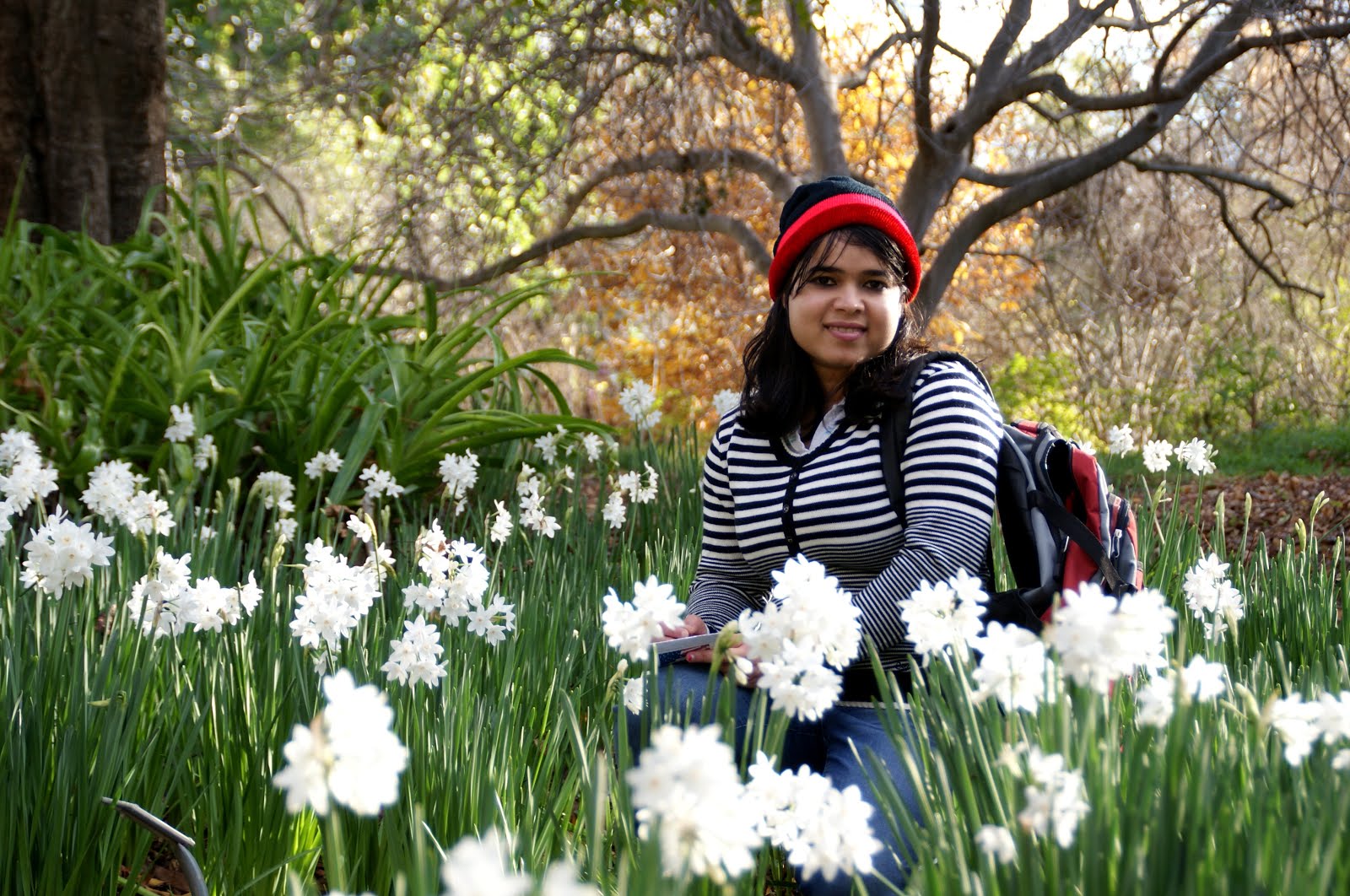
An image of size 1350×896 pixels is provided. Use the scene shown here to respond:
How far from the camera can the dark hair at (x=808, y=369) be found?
91.7 inches

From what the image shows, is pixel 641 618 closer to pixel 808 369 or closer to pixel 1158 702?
pixel 1158 702

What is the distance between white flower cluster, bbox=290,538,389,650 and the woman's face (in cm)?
101

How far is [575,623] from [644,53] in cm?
475

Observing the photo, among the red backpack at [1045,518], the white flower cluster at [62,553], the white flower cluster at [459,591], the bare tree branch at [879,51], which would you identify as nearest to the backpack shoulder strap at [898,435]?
the red backpack at [1045,518]

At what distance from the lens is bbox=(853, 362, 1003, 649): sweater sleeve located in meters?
2.06

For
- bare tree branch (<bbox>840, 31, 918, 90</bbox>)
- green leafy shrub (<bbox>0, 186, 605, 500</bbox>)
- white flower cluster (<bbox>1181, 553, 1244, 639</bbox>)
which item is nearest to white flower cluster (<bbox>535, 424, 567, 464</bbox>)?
green leafy shrub (<bbox>0, 186, 605, 500</bbox>)

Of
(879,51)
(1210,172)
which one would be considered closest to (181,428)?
(879,51)

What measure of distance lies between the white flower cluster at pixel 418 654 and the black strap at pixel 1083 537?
1043 mm

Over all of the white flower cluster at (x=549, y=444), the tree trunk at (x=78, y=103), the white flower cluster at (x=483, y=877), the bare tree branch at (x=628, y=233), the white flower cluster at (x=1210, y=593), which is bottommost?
the white flower cluster at (x=483, y=877)

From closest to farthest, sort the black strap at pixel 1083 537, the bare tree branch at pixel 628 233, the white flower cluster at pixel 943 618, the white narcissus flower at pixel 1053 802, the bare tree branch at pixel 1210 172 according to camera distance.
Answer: the white narcissus flower at pixel 1053 802 < the white flower cluster at pixel 943 618 < the black strap at pixel 1083 537 < the bare tree branch at pixel 1210 172 < the bare tree branch at pixel 628 233

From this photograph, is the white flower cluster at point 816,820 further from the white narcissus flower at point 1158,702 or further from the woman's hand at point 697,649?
the woman's hand at point 697,649

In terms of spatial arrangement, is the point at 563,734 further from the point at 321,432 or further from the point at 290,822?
the point at 321,432

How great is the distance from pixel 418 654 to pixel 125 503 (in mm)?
1158

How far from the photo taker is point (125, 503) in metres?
2.56
